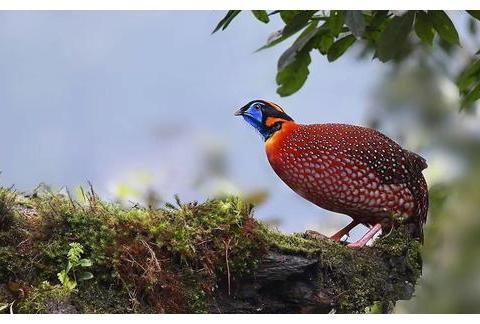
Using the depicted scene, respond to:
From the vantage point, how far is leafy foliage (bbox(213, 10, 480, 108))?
1697 mm

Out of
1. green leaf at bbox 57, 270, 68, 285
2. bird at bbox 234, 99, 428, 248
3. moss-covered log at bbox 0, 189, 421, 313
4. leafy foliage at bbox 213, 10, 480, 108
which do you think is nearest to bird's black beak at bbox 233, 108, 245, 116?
bird at bbox 234, 99, 428, 248

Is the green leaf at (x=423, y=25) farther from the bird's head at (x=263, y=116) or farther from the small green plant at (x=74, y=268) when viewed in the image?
the small green plant at (x=74, y=268)

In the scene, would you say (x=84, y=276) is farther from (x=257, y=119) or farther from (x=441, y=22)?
(x=441, y=22)

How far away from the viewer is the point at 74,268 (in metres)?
2.09

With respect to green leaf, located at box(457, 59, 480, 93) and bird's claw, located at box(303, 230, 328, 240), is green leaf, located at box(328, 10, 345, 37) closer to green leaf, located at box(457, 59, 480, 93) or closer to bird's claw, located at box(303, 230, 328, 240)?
green leaf, located at box(457, 59, 480, 93)

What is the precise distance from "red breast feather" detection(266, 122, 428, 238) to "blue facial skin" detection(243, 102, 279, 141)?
20 millimetres

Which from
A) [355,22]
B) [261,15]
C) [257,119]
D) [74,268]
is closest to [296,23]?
[355,22]

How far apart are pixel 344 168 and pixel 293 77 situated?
0.62 meters

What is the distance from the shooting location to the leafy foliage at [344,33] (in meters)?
1.70

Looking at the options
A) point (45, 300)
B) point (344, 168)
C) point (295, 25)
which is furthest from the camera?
point (344, 168)

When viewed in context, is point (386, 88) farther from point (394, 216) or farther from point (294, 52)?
point (294, 52)

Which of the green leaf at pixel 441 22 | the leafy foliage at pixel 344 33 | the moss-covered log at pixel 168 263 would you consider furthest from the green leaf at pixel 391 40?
the moss-covered log at pixel 168 263

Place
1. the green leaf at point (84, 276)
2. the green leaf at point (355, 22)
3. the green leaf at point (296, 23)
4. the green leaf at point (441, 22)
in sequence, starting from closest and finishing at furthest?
the green leaf at point (355, 22) → the green leaf at point (296, 23) → the green leaf at point (441, 22) → the green leaf at point (84, 276)
